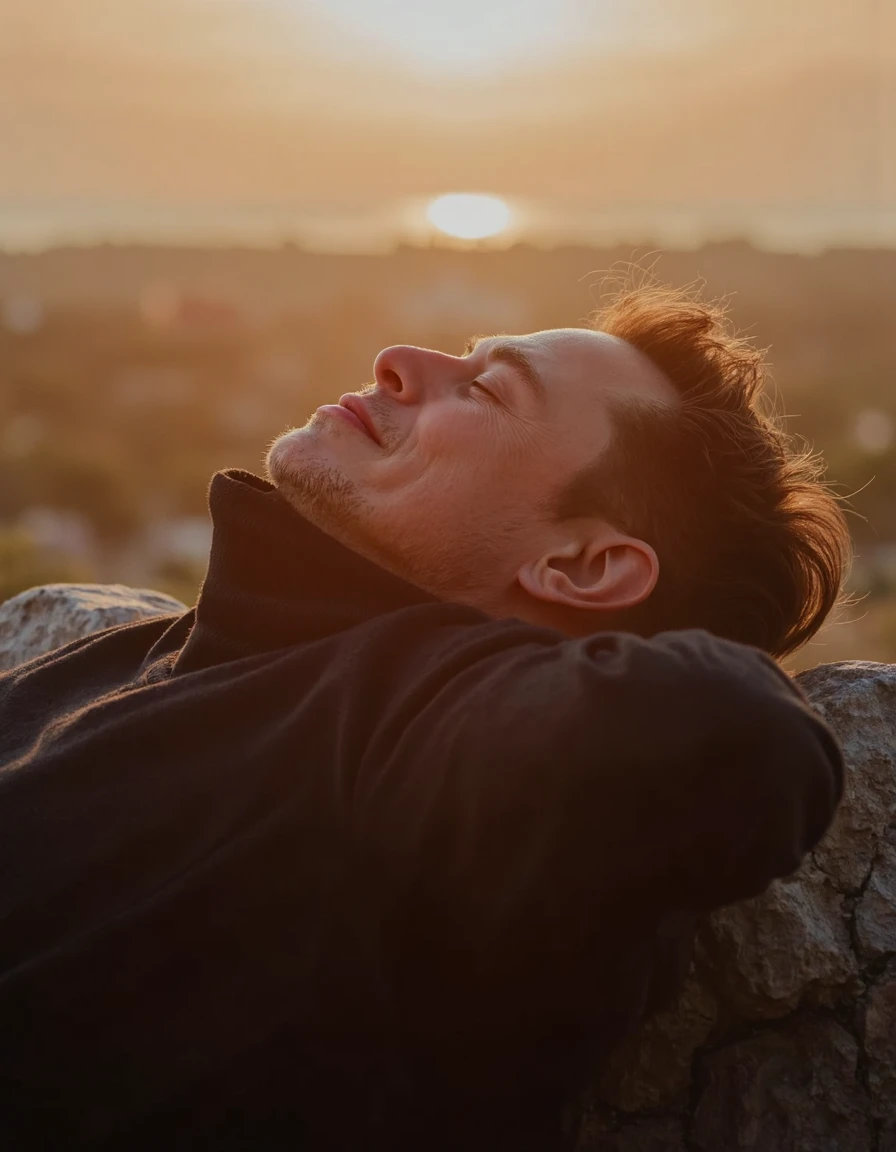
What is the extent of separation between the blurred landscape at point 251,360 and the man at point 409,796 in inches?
25.0

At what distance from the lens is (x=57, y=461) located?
15.9 m

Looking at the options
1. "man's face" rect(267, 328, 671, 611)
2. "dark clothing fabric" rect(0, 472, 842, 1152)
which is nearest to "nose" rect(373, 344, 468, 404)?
"man's face" rect(267, 328, 671, 611)

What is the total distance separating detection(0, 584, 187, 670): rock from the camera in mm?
3230

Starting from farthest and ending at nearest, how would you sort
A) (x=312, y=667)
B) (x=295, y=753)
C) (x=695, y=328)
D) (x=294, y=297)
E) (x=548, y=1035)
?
(x=294, y=297)
(x=695, y=328)
(x=312, y=667)
(x=295, y=753)
(x=548, y=1035)

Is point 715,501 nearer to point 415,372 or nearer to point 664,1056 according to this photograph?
point 415,372

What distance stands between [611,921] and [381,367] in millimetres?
1274

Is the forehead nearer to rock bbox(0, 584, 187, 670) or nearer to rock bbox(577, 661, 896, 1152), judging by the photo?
rock bbox(577, 661, 896, 1152)

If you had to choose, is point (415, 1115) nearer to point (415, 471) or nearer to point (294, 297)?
point (415, 471)

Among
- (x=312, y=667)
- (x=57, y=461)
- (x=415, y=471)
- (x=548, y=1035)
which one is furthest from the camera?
(x=57, y=461)

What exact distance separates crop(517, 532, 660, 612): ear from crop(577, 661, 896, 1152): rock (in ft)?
1.83

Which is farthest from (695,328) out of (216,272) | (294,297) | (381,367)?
(216,272)

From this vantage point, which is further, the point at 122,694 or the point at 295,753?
the point at 122,694

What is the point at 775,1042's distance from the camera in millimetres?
2082

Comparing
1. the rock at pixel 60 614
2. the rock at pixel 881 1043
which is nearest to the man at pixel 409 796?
the rock at pixel 881 1043
